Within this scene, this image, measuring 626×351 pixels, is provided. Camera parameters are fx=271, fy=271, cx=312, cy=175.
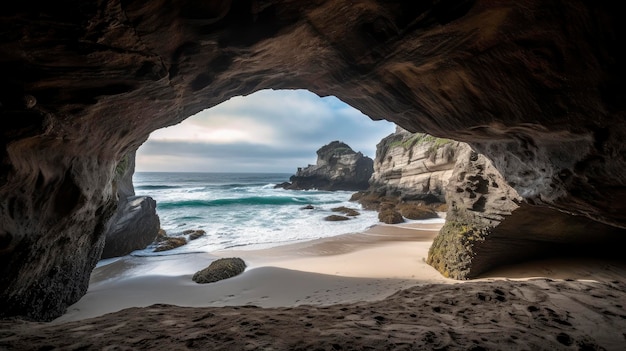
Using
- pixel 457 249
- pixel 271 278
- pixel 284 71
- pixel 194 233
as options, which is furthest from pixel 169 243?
pixel 457 249

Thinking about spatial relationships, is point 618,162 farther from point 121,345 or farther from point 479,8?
point 121,345

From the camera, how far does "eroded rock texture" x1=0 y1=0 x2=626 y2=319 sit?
2781mm

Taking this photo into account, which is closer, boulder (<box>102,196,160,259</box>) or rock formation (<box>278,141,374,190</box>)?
boulder (<box>102,196,160,259</box>)

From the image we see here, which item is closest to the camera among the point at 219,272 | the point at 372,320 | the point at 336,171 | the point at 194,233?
the point at 372,320

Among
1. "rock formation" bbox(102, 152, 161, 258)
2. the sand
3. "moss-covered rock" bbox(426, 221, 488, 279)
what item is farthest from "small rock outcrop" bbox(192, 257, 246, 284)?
"moss-covered rock" bbox(426, 221, 488, 279)

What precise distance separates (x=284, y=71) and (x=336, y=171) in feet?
140

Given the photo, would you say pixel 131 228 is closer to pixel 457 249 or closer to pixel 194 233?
pixel 194 233

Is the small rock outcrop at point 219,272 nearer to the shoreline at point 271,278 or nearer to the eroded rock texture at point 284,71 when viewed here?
the shoreline at point 271,278

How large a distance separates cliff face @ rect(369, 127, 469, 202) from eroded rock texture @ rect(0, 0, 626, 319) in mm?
Answer: 19233

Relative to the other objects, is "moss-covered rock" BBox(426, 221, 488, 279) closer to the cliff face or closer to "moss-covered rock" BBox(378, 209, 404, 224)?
"moss-covered rock" BBox(378, 209, 404, 224)

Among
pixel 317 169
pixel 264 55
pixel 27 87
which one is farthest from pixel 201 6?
pixel 317 169

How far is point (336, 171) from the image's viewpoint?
4781 centimetres

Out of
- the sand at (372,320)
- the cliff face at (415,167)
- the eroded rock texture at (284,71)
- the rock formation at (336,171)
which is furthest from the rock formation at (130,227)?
the rock formation at (336,171)

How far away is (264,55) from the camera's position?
437 centimetres
